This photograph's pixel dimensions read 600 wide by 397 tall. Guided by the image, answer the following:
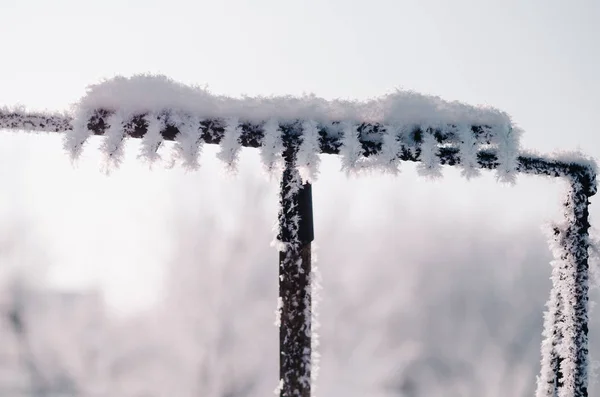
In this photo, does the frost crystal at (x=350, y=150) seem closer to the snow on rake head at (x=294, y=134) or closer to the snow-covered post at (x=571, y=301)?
the snow on rake head at (x=294, y=134)

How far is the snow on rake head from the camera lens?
91.9 inches

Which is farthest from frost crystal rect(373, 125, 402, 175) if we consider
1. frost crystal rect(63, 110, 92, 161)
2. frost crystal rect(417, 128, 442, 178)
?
frost crystal rect(63, 110, 92, 161)

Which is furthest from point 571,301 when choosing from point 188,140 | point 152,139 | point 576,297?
point 152,139

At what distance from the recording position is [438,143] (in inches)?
106

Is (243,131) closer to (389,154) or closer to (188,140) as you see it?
(188,140)

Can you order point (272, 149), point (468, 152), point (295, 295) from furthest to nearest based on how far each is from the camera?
point (468, 152), point (272, 149), point (295, 295)

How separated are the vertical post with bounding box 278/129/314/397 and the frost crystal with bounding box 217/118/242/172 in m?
0.30

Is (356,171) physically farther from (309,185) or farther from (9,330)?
(9,330)

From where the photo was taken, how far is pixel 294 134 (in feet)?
8.13

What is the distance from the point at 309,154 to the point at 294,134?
14 cm

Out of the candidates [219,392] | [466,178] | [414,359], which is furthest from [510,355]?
[466,178]

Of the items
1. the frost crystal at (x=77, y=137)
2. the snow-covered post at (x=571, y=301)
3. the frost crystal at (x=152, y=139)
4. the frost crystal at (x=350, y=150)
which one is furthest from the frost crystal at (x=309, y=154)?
the snow-covered post at (x=571, y=301)

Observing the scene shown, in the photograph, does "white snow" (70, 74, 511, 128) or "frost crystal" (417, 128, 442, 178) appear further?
Answer: "frost crystal" (417, 128, 442, 178)

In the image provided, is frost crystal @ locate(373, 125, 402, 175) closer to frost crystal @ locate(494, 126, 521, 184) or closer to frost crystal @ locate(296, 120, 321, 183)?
frost crystal @ locate(296, 120, 321, 183)
